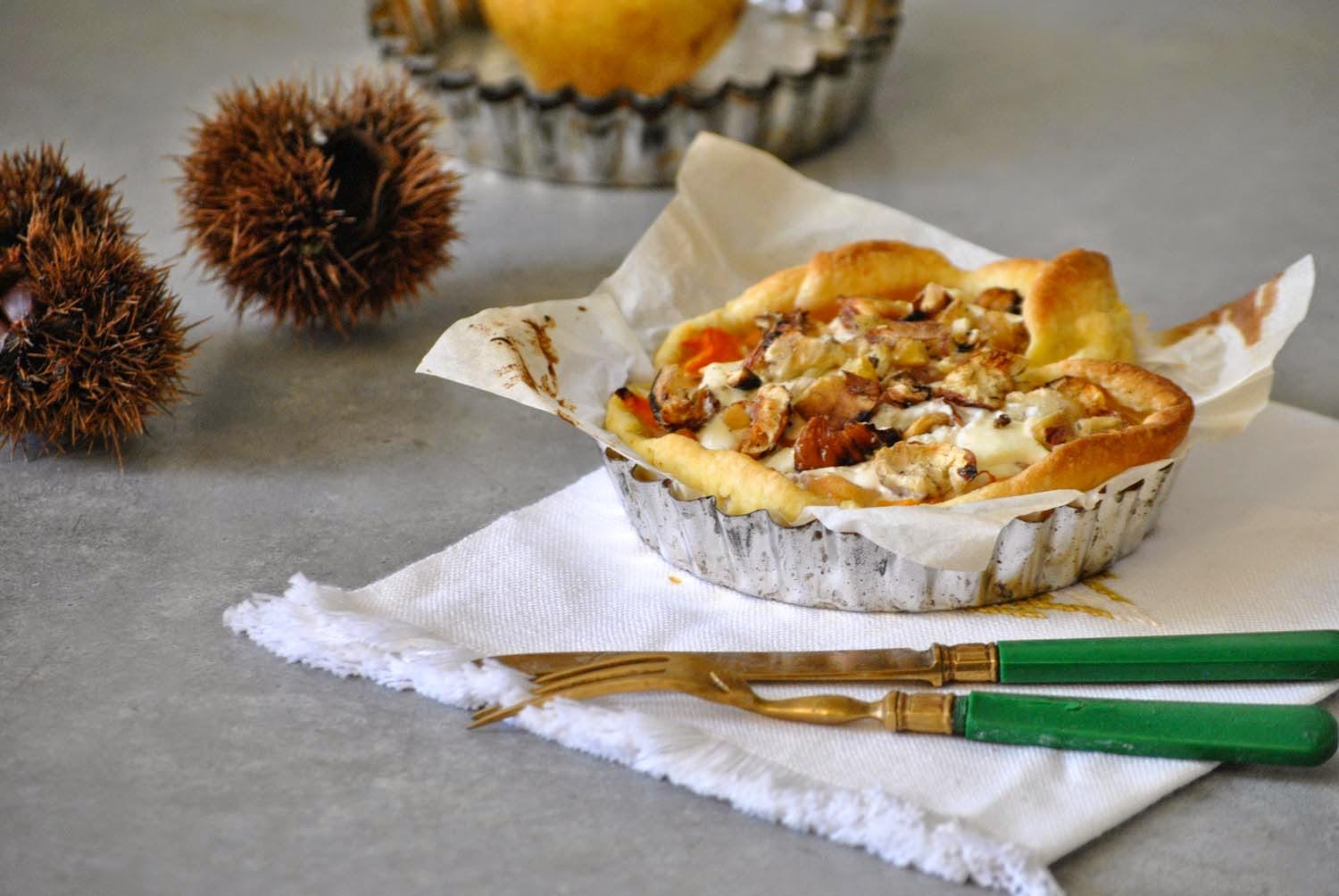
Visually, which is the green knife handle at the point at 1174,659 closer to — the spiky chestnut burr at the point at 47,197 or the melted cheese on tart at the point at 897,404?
the melted cheese on tart at the point at 897,404

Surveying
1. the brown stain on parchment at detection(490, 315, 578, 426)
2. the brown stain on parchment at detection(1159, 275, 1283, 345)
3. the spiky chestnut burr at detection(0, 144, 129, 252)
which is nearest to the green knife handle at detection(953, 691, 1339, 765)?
the brown stain on parchment at detection(490, 315, 578, 426)

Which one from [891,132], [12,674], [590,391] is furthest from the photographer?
[891,132]

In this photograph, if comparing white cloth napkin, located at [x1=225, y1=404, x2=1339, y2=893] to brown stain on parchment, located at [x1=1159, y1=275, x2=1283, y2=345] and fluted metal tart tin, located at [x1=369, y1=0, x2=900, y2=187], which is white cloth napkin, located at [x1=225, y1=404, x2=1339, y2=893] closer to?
brown stain on parchment, located at [x1=1159, y1=275, x2=1283, y2=345]

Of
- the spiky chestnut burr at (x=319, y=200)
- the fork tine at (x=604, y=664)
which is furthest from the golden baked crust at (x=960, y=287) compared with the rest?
the fork tine at (x=604, y=664)

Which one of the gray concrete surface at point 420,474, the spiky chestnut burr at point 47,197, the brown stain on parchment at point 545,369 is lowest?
the gray concrete surface at point 420,474

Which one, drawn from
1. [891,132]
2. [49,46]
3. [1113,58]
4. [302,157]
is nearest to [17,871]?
[302,157]

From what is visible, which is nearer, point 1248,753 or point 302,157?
point 1248,753

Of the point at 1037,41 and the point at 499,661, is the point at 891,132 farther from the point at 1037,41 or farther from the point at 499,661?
the point at 499,661

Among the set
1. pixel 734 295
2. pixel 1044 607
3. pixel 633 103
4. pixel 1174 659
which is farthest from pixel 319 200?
pixel 1174 659
